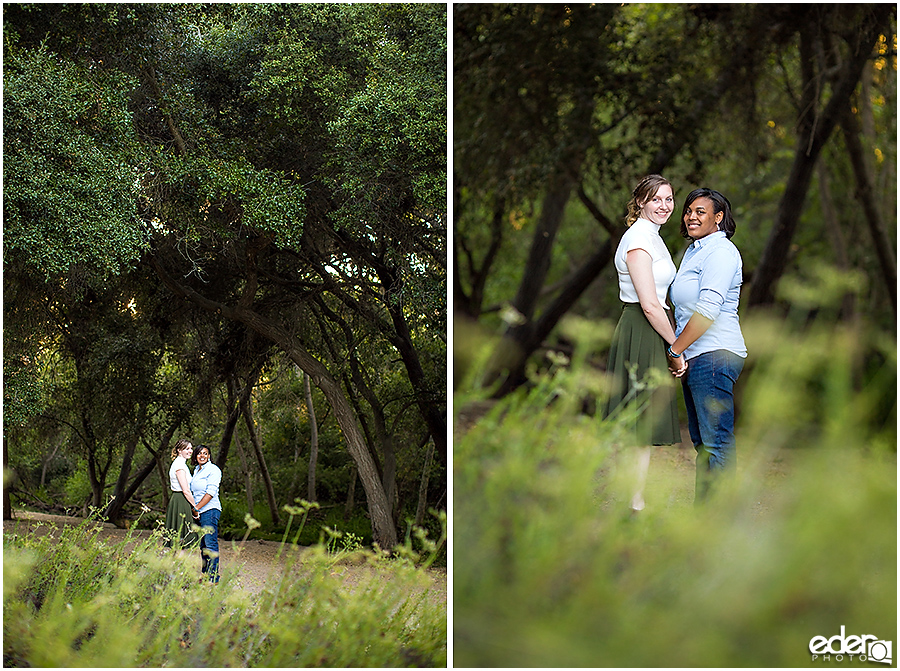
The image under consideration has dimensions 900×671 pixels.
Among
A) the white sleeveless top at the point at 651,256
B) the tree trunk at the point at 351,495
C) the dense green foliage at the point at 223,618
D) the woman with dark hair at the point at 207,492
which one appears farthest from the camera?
the tree trunk at the point at 351,495

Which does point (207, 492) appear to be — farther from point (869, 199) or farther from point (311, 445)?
point (869, 199)

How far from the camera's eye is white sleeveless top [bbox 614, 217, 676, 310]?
2.27 m

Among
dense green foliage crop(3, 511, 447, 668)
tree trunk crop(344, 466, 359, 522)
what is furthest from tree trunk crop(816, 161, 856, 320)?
dense green foliage crop(3, 511, 447, 668)

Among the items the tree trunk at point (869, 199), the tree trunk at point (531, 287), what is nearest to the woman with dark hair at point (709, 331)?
the tree trunk at point (531, 287)

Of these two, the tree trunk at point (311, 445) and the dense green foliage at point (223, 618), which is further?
the tree trunk at point (311, 445)

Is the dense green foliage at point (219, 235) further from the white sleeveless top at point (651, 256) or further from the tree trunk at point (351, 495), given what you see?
the white sleeveless top at point (651, 256)

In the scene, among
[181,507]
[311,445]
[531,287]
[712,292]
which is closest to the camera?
[712,292]

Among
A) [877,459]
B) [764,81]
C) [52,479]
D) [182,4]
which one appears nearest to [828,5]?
[764,81]

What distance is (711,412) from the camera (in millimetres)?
2193

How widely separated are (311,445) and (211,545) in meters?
1.12

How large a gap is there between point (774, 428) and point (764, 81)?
6036 millimetres

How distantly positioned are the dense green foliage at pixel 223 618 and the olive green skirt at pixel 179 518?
55cm

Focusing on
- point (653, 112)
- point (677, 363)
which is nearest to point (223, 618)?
point (677, 363)

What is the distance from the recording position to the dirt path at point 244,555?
314 cm
